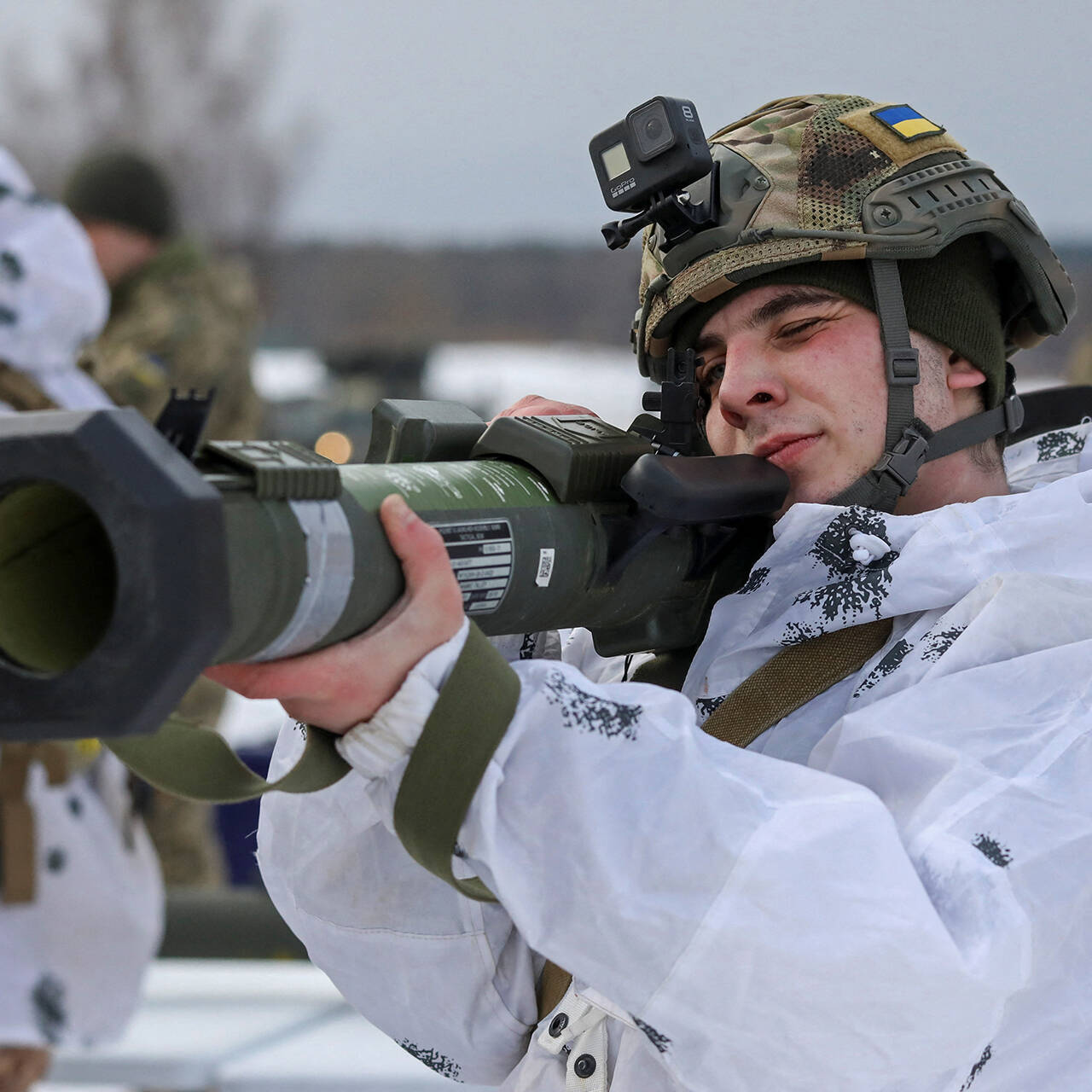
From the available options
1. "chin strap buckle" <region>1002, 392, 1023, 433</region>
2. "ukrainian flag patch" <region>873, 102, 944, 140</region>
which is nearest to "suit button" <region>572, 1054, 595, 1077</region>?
"chin strap buckle" <region>1002, 392, 1023, 433</region>

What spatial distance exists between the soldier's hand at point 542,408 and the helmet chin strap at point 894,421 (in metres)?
0.33

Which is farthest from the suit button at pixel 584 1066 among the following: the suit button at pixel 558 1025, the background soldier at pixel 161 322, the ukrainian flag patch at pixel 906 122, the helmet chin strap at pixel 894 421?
the background soldier at pixel 161 322

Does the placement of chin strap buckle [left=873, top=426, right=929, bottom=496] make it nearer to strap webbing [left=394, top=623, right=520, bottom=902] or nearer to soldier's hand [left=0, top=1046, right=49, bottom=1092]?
strap webbing [left=394, top=623, right=520, bottom=902]

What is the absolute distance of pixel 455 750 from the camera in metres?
1.09

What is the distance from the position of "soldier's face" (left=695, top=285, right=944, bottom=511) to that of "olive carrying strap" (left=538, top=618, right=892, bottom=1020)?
21 centimetres

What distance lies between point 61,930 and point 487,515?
2.19 m

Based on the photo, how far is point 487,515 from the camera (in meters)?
1.23

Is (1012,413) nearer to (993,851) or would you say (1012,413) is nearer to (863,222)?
(863,222)

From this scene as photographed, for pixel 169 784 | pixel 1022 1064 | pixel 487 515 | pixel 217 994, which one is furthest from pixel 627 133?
pixel 217 994

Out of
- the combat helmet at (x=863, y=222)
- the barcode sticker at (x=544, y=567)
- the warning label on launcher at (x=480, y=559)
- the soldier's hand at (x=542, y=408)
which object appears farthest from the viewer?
the combat helmet at (x=863, y=222)

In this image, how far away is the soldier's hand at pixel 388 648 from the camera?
105 cm

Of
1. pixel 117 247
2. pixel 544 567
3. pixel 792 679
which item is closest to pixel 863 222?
pixel 792 679

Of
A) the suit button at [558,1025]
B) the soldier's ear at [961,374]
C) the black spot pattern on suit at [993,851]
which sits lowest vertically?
the suit button at [558,1025]

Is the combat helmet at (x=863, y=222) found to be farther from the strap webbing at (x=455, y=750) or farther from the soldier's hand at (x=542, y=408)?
the strap webbing at (x=455, y=750)
